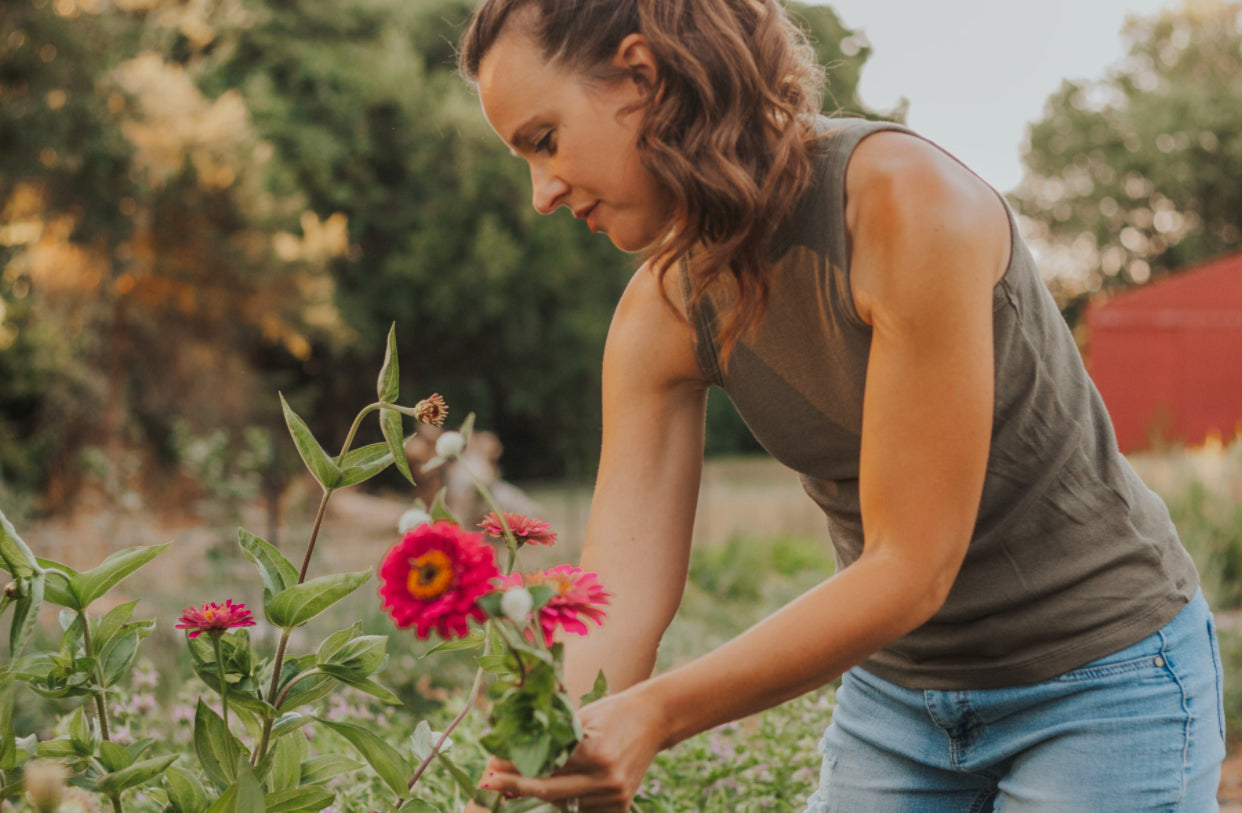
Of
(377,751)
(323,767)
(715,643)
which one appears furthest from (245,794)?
(715,643)

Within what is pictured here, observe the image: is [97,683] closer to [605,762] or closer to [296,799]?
[296,799]

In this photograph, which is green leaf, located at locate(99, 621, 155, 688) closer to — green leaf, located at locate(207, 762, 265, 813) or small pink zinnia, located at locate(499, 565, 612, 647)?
green leaf, located at locate(207, 762, 265, 813)

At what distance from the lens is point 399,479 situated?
675 inches

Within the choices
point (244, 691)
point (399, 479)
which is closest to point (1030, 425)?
point (244, 691)

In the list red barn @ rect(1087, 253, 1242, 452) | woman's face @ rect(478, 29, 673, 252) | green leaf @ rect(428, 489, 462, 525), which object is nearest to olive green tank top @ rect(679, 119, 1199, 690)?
woman's face @ rect(478, 29, 673, 252)

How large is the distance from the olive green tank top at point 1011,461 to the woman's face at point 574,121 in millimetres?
162

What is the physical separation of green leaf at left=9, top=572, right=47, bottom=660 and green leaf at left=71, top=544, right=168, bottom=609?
5 centimetres

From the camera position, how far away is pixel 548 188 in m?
1.17

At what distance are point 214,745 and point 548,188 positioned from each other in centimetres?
67

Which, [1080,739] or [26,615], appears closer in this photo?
[26,615]

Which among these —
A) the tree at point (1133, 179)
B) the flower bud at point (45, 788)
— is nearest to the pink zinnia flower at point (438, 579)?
the flower bud at point (45, 788)

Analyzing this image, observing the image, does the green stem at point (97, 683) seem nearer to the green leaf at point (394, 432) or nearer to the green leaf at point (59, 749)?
the green leaf at point (59, 749)

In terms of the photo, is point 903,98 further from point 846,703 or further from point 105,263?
point 105,263

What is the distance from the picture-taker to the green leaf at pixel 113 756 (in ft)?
3.69
